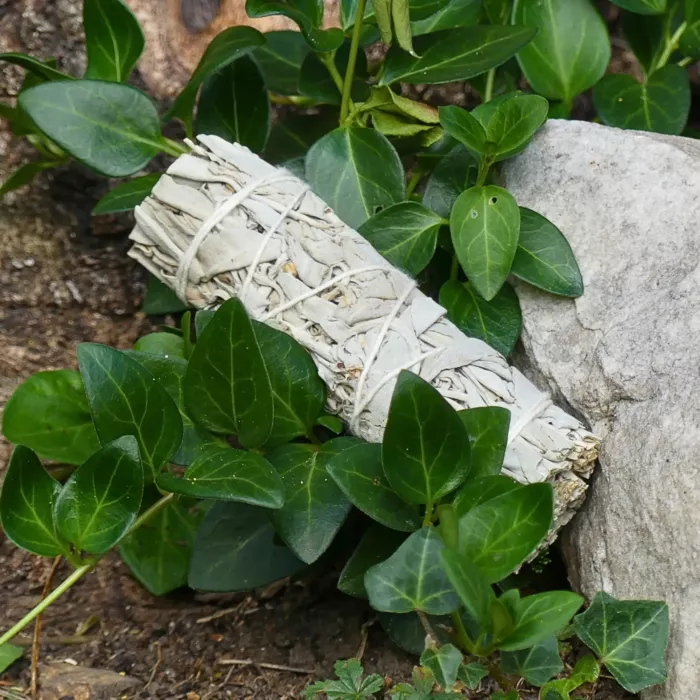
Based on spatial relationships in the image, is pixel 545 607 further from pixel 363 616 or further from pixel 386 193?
pixel 386 193

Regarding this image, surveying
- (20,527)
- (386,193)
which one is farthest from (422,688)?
(386,193)

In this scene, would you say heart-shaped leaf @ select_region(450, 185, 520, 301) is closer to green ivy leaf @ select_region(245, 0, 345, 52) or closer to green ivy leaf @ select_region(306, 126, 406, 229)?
green ivy leaf @ select_region(306, 126, 406, 229)

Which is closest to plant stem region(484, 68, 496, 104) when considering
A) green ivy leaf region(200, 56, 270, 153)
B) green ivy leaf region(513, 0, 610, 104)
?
green ivy leaf region(513, 0, 610, 104)

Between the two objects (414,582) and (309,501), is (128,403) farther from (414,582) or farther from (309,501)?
(414,582)

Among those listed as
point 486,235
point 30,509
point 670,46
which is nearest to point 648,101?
point 670,46

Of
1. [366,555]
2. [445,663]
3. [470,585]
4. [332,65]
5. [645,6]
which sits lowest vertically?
[366,555]
